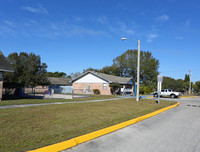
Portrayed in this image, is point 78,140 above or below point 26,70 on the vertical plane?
below

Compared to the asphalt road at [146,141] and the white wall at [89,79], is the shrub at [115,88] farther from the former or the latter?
the asphalt road at [146,141]

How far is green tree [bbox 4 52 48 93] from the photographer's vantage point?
26.3m

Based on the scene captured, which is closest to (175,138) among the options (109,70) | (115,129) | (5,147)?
(115,129)

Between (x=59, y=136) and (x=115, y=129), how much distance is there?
253 centimetres

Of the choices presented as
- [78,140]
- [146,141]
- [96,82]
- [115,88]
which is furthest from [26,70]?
[146,141]

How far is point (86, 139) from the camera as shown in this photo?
18.5 feet

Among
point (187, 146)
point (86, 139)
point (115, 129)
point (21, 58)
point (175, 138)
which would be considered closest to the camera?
point (187, 146)

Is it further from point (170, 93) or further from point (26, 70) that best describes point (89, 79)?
point (170, 93)

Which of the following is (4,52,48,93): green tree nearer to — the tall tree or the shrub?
the shrub

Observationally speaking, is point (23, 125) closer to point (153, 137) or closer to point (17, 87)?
point (153, 137)

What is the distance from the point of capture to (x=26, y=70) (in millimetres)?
27203

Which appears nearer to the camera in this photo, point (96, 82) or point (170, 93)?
point (170, 93)

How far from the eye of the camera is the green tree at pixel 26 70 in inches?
1035

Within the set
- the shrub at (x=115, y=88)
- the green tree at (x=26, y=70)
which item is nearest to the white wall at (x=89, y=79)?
the shrub at (x=115, y=88)
